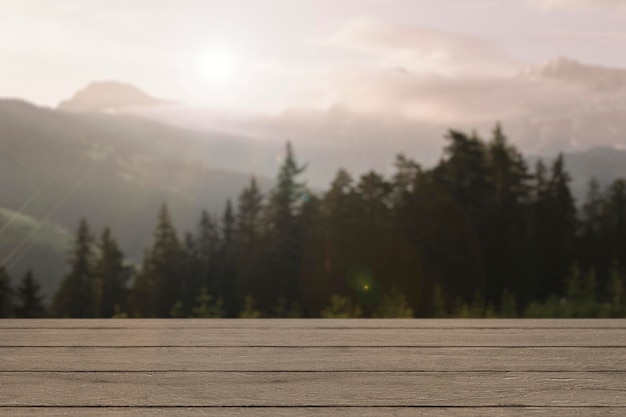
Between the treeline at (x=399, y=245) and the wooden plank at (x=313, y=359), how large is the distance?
1149 inches

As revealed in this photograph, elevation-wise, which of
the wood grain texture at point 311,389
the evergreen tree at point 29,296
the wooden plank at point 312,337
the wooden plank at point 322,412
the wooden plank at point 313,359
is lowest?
the evergreen tree at point 29,296

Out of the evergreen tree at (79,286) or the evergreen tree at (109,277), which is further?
the evergreen tree at (109,277)

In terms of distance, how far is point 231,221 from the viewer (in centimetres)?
7669

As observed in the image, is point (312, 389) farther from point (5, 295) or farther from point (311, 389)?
point (5, 295)

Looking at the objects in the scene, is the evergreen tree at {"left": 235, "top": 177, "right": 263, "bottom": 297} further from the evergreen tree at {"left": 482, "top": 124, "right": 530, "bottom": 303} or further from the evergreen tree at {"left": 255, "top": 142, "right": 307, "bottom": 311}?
the evergreen tree at {"left": 482, "top": 124, "right": 530, "bottom": 303}

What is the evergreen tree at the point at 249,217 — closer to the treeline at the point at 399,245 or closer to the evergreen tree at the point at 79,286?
the treeline at the point at 399,245

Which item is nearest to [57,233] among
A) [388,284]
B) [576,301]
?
[388,284]

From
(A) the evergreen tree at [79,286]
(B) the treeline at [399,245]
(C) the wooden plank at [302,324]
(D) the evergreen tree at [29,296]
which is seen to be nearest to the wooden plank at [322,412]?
(C) the wooden plank at [302,324]

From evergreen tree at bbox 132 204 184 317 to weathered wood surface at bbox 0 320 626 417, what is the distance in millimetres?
57470

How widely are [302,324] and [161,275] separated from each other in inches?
2394

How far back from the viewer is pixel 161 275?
6269 centimetres

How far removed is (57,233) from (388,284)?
457 feet

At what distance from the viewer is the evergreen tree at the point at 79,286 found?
182 feet

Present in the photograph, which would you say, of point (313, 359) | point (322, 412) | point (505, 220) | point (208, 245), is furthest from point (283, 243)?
point (322, 412)
